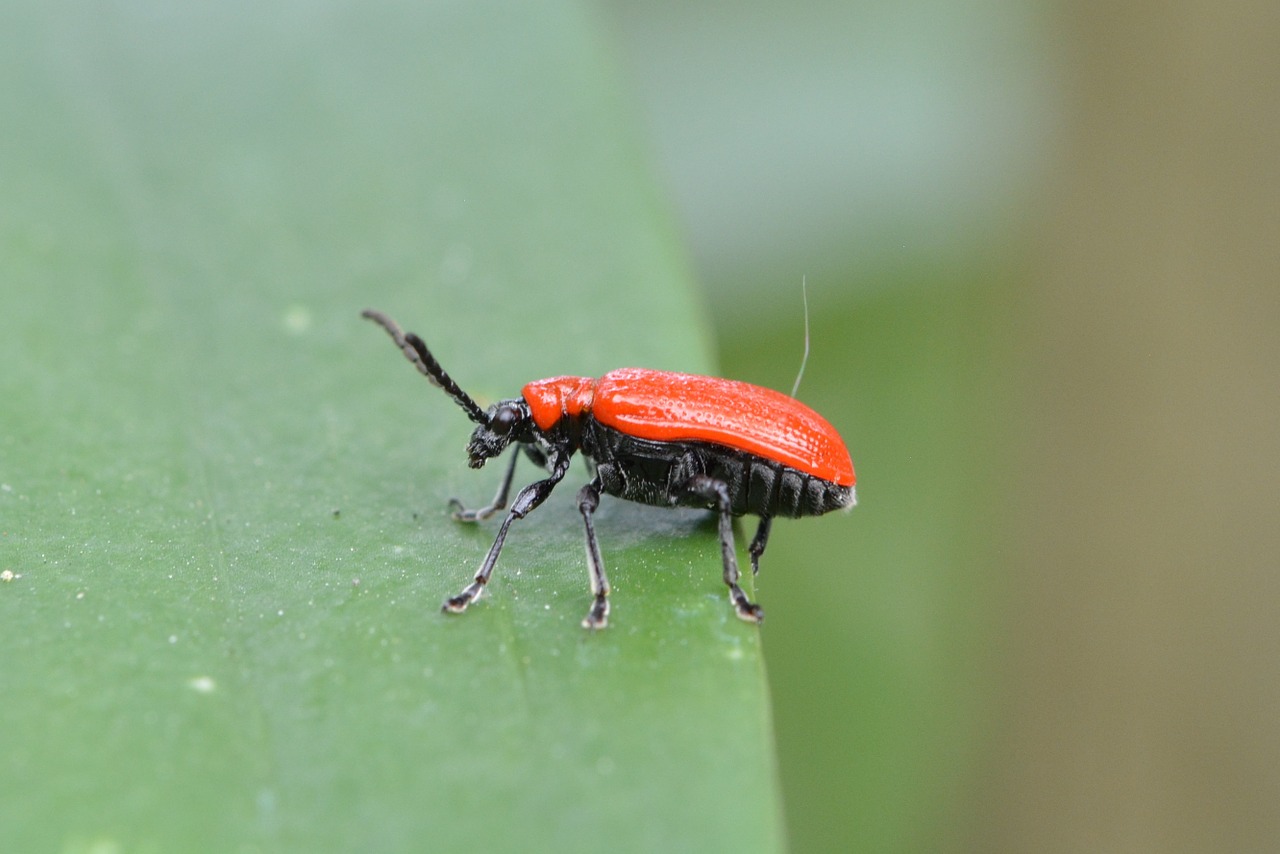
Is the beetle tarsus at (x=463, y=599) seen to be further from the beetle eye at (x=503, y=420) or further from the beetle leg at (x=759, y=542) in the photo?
the beetle leg at (x=759, y=542)

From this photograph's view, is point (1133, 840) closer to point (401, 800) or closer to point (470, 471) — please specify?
point (470, 471)

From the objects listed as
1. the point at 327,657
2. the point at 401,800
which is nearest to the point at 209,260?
the point at 327,657

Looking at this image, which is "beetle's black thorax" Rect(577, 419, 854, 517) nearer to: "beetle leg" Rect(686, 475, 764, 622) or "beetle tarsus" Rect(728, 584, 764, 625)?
"beetle leg" Rect(686, 475, 764, 622)

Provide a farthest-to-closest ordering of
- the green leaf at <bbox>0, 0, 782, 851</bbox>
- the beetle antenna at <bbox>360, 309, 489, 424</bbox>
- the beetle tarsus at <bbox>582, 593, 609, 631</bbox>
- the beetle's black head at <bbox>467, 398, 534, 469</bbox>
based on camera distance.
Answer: the beetle's black head at <bbox>467, 398, 534, 469</bbox>
the beetle antenna at <bbox>360, 309, 489, 424</bbox>
the beetle tarsus at <bbox>582, 593, 609, 631</bbox>
the green leaf at <bbox>0, 0, 782, 851</bbox>

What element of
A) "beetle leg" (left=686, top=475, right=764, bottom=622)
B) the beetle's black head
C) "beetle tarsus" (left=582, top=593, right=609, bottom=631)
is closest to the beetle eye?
the beetle's black head

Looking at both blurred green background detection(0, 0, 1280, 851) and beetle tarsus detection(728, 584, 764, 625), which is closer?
beetle tarsus detection(728, 584, 764, 625)

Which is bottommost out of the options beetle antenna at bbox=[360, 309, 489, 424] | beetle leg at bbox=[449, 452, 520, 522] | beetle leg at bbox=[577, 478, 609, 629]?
beetle leg at bbox=[449, 452, 520, 522]

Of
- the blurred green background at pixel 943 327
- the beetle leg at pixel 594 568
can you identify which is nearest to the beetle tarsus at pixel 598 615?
the beetle leg at pixel 594 568
